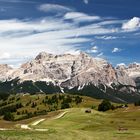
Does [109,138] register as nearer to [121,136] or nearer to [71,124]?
[121,136]

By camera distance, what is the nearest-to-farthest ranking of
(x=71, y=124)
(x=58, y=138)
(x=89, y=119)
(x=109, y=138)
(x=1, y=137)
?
(x=1, y=137) → (x=58, y=138) → (x=109, y=138) → (x=71, y=124) → (x=89, y=119)

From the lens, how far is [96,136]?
2712 inches

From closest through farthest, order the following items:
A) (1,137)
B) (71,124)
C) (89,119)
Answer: (1,137)
(71,124)
(89,119)

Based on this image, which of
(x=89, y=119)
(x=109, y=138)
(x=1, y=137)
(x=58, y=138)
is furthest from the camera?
(x=89, y=119)

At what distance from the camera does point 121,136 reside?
70.3m

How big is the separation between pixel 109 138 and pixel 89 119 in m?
57.8

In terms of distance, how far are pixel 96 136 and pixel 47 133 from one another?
31.0 feet

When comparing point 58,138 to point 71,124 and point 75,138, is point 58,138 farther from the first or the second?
point 71,124

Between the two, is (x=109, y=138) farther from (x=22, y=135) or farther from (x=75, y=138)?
(x=22, y=135)

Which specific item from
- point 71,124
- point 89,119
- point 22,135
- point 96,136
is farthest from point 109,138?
point 89,119

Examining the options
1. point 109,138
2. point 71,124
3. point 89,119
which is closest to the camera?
point 109,138

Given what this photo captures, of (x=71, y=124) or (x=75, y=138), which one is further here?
(x=71, y=124)

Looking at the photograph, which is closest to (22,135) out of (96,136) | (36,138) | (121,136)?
(36,138)

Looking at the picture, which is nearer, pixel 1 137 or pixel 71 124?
pixel 1 137
